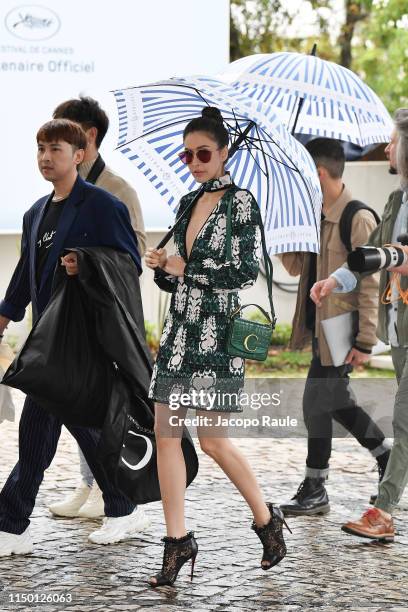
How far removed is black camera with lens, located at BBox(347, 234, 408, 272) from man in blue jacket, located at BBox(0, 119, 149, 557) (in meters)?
0.95

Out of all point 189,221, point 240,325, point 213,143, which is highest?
point 213,143

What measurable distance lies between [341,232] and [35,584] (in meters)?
2.43

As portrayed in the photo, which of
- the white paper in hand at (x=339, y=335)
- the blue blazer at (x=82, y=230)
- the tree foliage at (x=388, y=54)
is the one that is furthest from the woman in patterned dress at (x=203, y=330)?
the tree foliage at (x=388, y=54)

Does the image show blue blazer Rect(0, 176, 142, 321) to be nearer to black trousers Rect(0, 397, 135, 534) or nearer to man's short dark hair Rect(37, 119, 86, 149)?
man's short dark hair Rect(37, 119, 86, 149)

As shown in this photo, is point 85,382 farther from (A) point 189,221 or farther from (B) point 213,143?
(B) point 213,143

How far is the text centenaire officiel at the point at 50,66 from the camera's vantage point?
12.0 meters

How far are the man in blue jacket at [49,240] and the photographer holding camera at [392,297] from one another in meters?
1.00

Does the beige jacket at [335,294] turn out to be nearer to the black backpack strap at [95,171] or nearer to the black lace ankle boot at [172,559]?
the black backpack strap at [95,171]

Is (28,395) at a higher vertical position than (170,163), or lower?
lower

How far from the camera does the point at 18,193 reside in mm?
12336

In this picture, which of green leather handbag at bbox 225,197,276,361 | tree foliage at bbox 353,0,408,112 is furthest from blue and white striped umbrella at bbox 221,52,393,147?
tree foliage at bbox 353,0,408,112

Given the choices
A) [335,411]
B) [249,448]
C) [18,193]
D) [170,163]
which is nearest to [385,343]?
[335,411]

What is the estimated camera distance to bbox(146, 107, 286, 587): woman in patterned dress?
4828 millimetres

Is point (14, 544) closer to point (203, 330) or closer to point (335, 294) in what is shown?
point (203, 330)
